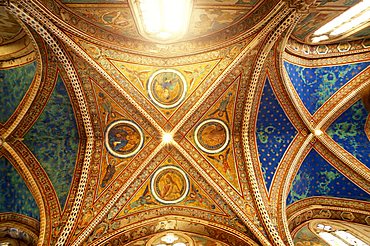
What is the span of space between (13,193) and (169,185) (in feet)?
16.6

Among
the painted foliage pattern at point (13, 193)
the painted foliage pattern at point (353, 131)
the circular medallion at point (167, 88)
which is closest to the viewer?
the painted foliage pattern at point (13, 193)

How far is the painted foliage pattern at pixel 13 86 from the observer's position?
7.75 meters

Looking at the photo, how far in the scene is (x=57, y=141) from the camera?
351 inches

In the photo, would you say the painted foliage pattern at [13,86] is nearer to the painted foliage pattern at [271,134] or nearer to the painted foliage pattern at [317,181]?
the painted foliage pattern at [271,134]

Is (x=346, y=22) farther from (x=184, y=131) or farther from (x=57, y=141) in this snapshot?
(x=57, y=141)

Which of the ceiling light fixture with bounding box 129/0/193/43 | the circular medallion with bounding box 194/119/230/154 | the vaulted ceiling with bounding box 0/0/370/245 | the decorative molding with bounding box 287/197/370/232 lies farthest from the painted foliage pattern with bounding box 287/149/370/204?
the ceiling light fixture with bounding box 129/0/193/43

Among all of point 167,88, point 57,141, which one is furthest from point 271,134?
point 57,141

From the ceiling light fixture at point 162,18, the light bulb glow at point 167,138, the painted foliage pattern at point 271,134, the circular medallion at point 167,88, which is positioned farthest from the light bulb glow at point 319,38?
the light bulb glow at point 167,138

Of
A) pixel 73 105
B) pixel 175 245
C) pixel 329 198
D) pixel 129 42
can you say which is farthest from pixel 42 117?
pixel 329 198

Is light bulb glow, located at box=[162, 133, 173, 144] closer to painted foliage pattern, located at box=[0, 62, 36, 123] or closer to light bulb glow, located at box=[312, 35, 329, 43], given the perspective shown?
painted foliage pattern, located at box=[0, 62, 36, 123]

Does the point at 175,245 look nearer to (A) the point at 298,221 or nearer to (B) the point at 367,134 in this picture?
(A) the point at 298,221

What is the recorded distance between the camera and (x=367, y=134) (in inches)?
362

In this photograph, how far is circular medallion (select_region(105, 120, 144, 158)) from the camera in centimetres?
920

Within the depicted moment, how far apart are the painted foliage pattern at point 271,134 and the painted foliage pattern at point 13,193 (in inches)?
Result: 307
